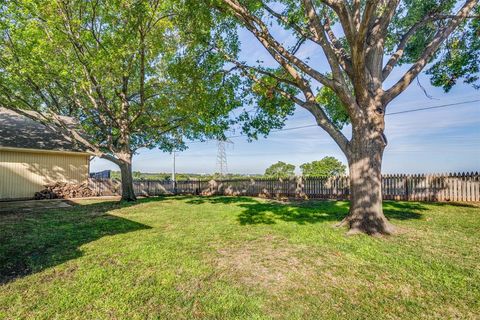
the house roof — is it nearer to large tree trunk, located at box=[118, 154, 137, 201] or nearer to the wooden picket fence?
the wooden picket fence

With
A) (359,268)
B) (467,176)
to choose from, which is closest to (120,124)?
(359,268)

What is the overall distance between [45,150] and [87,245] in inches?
566

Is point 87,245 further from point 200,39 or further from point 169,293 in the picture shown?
point 200,39

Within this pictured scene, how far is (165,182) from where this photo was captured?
2192 centimetres

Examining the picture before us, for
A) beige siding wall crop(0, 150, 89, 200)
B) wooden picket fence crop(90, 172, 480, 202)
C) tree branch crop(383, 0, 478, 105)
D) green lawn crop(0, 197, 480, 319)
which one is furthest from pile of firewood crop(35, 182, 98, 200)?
tree branch crop(383, 0, 478, 105)

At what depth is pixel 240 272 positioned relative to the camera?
4105 mm

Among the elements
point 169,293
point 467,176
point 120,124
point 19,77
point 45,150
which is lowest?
point 169,293

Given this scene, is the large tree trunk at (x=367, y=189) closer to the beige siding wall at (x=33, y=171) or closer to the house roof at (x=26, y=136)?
the house roof at (x=26, y=136)

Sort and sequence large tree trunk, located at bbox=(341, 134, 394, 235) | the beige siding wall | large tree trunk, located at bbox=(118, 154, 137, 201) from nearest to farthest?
large tree trunk, located at bbox=(341, 134, 394, 235) → large tree trunk, located at bbox=(118, 154, 137, 201) → the beige siding wall

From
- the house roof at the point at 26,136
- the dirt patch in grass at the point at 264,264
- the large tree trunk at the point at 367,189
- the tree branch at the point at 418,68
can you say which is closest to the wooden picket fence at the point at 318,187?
the house roof at the point at 26,136

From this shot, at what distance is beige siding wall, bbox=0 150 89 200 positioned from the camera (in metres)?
15.6

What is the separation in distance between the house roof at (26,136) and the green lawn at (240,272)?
11427 mm

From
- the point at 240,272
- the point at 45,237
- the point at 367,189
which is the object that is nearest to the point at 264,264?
the point at 240,272

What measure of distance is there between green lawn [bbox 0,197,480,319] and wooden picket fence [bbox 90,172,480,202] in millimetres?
5645
